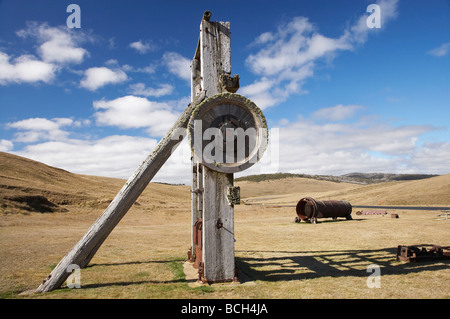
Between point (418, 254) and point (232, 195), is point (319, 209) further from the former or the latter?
point (232, 195)

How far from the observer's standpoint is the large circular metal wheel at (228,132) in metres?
6.29

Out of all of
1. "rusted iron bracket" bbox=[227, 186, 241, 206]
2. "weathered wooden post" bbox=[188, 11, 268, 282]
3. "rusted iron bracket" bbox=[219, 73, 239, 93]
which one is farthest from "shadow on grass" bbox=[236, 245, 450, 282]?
"rusted iron bracket" bbox=[219, 73, 239, 93]

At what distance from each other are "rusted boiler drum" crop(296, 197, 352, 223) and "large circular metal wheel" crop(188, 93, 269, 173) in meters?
16.9

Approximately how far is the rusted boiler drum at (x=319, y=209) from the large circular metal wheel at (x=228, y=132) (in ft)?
55.3

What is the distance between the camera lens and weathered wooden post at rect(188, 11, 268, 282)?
622 cm

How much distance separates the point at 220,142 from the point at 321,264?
4.90 metres

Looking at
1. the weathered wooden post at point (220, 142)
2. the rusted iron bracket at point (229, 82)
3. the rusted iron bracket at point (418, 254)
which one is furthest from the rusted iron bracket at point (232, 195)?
the rusted iron bracket at point (418, 254)

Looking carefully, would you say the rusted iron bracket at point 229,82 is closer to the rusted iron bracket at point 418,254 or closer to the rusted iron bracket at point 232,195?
the rusted iron bracket at point 232,195

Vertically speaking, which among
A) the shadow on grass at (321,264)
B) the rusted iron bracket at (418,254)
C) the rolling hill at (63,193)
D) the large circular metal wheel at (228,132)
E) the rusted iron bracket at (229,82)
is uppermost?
the rusted iron bracket at (229,82)

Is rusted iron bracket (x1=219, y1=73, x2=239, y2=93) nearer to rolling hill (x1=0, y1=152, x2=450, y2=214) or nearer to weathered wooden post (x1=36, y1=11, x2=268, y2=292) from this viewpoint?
weathered wooden post (x1=36, y1=11, x2=268, y2=292)

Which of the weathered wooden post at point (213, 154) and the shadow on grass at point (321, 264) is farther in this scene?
the shadow on grass at point (321, 264)

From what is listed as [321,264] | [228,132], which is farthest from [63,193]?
[228,132]
